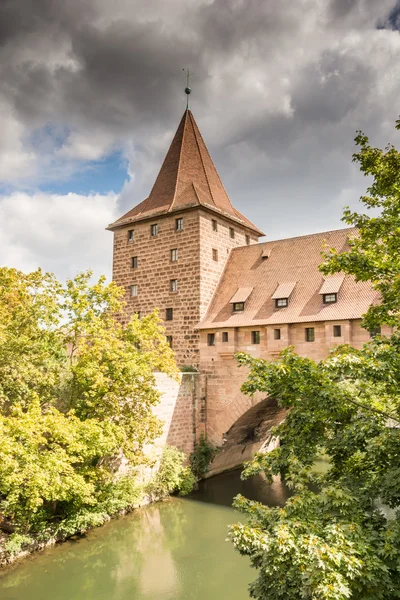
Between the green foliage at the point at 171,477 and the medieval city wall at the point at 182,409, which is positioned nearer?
the green foliage at the point at 171,477

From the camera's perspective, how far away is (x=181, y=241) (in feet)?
71.0

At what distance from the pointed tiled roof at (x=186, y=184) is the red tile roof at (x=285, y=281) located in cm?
292

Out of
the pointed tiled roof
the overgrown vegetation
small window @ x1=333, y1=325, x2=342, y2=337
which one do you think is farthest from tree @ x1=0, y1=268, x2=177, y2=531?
the pointed tiled roof

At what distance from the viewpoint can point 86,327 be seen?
48.1 ft

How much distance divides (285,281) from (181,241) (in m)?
5.29

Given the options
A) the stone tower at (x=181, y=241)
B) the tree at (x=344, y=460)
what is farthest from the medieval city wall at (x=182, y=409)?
the tree at (x=344, y=460)

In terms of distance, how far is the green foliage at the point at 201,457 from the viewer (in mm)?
19141

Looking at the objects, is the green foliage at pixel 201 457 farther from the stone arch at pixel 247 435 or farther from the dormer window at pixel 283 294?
the dormer window at pixel 283 294

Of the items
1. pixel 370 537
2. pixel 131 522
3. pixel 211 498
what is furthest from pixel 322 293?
pixel 370 537

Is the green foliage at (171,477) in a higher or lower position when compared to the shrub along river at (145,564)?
higher

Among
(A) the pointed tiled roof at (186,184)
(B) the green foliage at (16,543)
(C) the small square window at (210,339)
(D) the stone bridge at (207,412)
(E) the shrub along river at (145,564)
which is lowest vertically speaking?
(E) the shrub along river at (145,564)

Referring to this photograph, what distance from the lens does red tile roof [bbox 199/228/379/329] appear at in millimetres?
17156

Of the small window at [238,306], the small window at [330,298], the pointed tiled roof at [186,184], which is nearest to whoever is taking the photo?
the small window at [330,298]

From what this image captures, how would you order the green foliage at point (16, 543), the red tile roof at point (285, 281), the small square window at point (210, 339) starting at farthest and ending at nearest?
the small square window at point (210, 339) → the red tile roof at point (285, 281) → the green foliage at point (16, 543)
